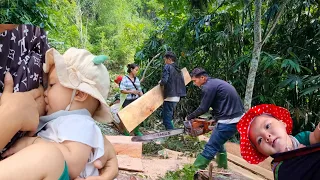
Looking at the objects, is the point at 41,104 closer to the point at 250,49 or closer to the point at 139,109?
the point at 139,109

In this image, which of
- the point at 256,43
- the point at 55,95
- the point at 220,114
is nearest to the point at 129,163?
the point at 220,114

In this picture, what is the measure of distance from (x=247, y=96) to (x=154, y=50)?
417cm

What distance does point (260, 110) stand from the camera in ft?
4.86

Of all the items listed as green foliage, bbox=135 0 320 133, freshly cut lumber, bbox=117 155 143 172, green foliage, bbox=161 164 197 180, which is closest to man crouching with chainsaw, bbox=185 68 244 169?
green foliage, bbox=161 164 197 180

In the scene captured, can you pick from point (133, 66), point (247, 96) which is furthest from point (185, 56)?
point (247, 96)

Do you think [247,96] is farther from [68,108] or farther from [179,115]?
[68,108]

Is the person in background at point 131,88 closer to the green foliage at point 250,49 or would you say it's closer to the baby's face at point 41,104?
the green foliage at point 250,49

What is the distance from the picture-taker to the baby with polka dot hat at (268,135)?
4.28ft

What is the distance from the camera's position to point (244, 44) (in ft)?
21.5

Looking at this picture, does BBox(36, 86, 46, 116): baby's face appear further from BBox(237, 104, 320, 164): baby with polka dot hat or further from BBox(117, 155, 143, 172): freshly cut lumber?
BBox(117, 155, 143, 172): freshly cut lumber

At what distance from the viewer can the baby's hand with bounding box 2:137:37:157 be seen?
865 mm

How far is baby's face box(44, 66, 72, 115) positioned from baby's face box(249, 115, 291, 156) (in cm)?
85

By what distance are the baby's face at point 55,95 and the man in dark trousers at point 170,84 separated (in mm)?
4673

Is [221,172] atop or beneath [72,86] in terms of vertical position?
beneath
